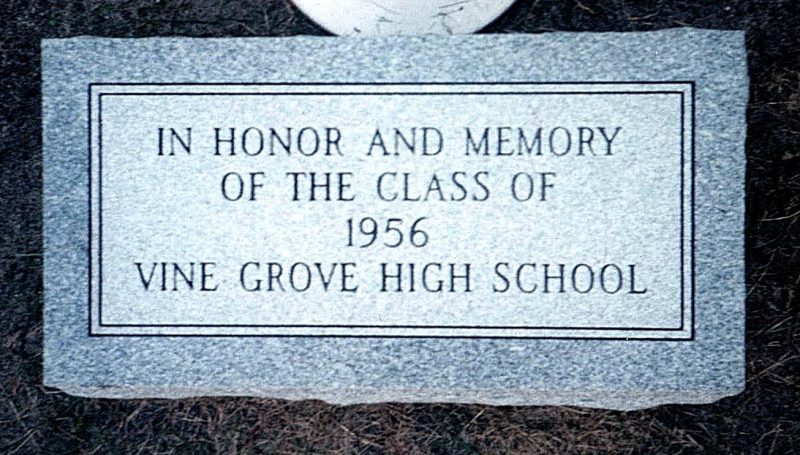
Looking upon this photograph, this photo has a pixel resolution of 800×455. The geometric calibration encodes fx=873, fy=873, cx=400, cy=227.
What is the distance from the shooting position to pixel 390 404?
8.82 ft

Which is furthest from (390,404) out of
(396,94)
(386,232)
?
(396,94)

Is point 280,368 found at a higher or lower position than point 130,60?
lower

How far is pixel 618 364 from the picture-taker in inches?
97.3

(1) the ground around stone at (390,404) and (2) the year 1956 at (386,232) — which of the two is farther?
(1) the ground around stone at (390,404)

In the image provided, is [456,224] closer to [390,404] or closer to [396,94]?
[396,94]

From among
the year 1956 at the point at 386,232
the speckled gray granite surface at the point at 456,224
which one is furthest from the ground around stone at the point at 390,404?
the year 1956 at the point at 386,232

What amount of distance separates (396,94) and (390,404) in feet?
3.10

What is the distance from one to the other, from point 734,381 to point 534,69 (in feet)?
3.45

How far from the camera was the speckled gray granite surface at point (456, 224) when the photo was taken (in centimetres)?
247

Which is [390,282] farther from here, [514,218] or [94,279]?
[94,279]

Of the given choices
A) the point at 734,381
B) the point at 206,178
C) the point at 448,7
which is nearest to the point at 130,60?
the point at 206,178

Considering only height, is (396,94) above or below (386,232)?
above

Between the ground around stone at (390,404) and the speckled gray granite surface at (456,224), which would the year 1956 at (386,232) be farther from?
the ground around stone at (390,404)

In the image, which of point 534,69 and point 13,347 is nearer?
point 534,69
